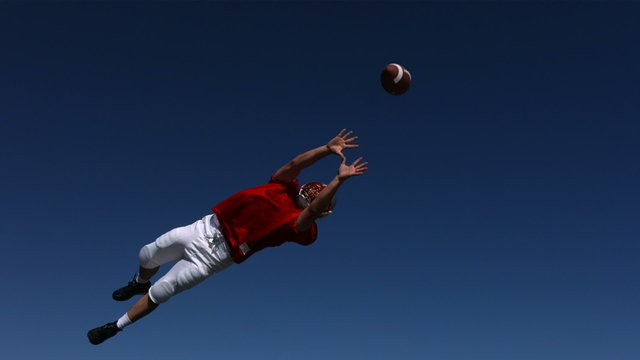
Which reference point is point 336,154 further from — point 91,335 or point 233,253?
point 91,335

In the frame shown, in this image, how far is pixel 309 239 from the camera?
7.09 m

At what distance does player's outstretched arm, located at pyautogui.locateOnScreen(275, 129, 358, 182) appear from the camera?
6844mm

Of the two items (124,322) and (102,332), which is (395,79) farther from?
(102,332)

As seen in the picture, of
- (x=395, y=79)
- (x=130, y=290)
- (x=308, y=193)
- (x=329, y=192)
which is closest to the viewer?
(x=329, y=192)

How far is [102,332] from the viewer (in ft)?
23.9

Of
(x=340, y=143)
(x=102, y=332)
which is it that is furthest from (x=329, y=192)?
(x=102, y=332)

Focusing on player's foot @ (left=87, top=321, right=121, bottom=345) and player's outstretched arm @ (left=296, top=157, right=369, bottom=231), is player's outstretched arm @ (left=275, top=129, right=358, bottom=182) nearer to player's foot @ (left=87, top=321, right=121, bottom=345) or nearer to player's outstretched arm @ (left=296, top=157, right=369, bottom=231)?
player's outstretched arm @ (left=296, top=157, right=369, bottom=231)

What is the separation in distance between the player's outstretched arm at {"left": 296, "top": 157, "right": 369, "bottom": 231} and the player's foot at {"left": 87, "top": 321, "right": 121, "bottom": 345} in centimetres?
277

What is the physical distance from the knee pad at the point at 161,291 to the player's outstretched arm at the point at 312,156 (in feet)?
5.97

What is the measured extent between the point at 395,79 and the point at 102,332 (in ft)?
16.2

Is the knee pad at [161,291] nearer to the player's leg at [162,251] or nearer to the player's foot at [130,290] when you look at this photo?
the player's leg at [162,251]

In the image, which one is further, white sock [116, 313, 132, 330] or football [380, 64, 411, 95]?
football [380, 64, 411, 95]

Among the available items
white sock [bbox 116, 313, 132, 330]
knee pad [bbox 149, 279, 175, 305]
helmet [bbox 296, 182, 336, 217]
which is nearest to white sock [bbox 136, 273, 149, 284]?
white sock [bbox 116, 313, 132, 330]

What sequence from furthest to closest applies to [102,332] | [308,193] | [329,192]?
[102,332] → [308,193] → [329,192]
